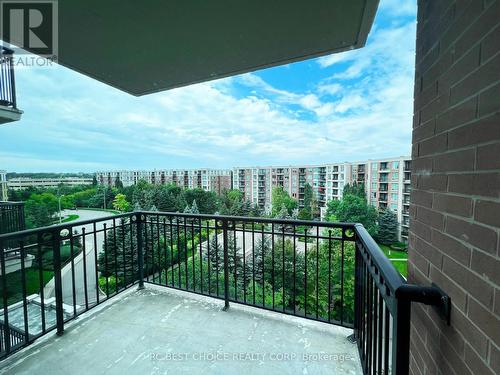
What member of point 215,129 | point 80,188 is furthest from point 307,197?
point 80,188

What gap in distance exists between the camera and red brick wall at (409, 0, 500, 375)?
58 centimetres

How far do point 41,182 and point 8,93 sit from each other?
237 inches

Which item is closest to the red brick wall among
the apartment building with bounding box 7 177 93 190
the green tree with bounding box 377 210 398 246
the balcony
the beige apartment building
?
the balcony

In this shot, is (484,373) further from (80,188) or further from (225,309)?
(80,188)

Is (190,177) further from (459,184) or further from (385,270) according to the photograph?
(459,184)

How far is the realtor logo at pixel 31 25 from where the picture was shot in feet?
4.63

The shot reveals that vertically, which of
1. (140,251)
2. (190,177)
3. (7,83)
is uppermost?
(7,83)

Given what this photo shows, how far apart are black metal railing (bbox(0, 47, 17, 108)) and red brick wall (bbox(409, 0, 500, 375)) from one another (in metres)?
6.65

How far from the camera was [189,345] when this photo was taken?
1.86 m

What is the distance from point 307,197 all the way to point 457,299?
122ft

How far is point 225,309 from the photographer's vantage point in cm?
236

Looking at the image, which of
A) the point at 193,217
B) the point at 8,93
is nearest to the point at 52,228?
the point at 193,217

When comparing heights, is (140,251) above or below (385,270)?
below

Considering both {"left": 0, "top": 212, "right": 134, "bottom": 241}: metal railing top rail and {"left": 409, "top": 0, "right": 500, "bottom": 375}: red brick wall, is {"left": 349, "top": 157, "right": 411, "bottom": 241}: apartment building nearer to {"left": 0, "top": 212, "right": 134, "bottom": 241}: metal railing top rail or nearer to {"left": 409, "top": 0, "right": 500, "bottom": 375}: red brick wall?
{"left": 409, "top": 0, "right": 500, "bottom": 375}: red brick wall
